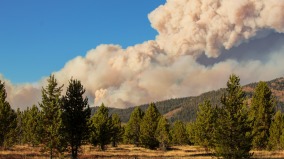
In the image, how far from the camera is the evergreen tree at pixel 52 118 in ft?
147

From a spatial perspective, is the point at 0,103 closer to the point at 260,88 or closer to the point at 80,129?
the point at 80,129

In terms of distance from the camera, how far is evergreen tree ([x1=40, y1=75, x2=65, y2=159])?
44.8 meters

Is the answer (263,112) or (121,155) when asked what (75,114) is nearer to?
(121,155)

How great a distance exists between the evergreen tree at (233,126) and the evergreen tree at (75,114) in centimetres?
2004

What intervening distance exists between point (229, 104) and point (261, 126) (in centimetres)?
3745

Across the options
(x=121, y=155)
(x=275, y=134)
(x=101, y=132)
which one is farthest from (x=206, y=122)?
(x=101, y=132)

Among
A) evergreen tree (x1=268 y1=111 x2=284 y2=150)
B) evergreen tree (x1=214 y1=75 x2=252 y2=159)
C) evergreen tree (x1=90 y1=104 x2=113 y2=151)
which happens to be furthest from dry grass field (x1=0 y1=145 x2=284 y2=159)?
evergreen tree (x1=214 y1=75 x2=252 y2=159)

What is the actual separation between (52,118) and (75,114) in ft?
14.4

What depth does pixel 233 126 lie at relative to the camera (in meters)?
42.8

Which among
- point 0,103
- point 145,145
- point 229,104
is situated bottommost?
point 145,145

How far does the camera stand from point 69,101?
49.9 meters

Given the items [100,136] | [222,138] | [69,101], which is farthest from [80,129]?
[100,136]

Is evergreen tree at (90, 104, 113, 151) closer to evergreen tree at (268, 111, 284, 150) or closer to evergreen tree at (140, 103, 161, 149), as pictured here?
evergreen tree at (140, 103, 161, 149)

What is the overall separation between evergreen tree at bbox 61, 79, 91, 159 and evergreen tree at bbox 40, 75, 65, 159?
120 inches
